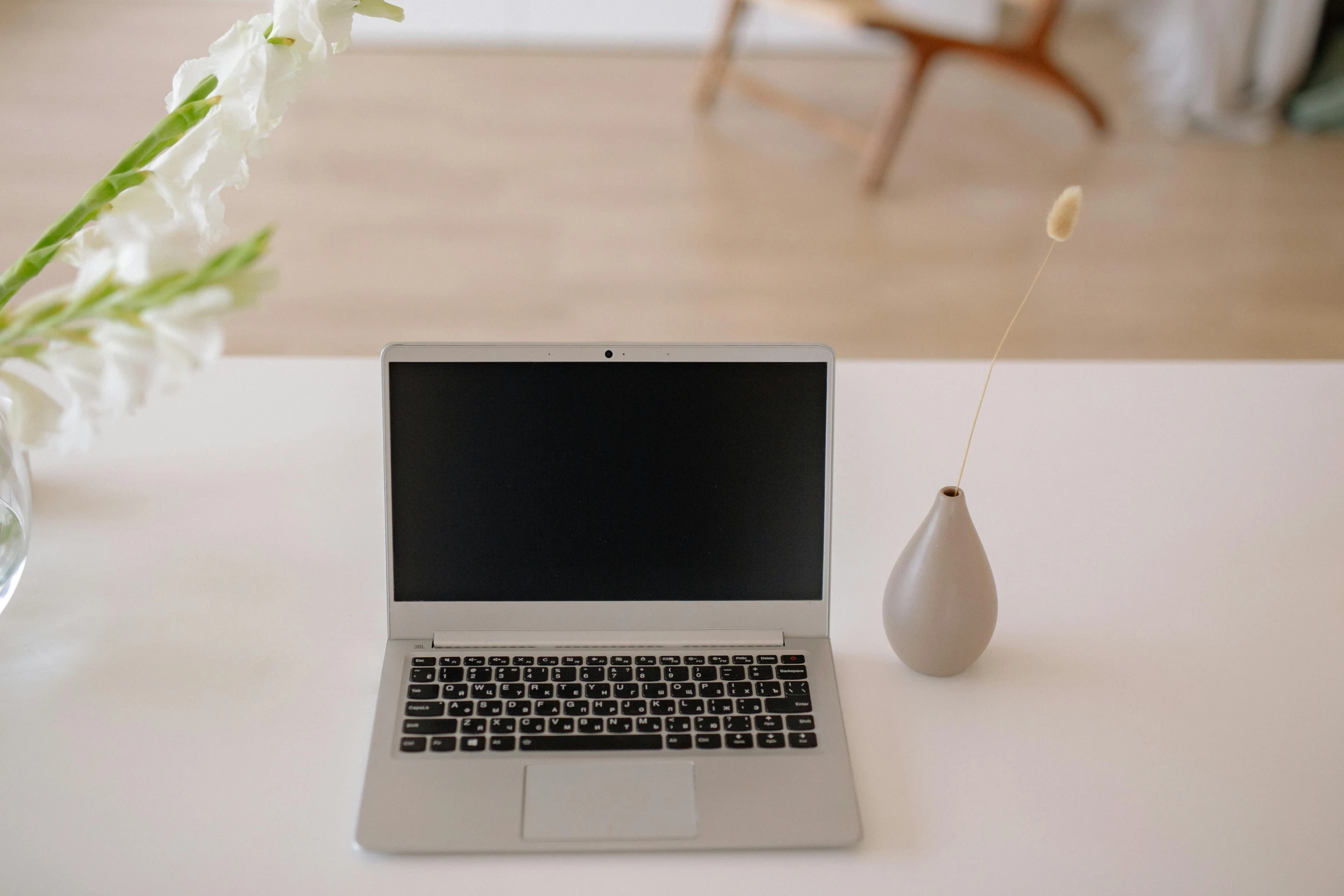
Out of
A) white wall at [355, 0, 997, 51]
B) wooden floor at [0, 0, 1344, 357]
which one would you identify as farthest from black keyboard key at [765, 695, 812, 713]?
white wall at [355, 0, 997, 51]

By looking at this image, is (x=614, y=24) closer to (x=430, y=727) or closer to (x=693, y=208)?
(x=693, y=208)

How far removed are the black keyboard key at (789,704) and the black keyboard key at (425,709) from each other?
0.66ft

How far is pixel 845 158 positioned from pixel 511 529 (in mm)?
2676

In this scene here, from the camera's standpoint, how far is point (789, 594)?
826 millimetres

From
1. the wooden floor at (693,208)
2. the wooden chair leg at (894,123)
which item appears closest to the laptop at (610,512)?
the wooden floor at (693,208)

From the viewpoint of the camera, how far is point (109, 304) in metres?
0.48

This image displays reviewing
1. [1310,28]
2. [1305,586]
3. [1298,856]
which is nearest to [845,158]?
[1310,28]

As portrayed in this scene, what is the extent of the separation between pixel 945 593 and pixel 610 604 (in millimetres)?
221

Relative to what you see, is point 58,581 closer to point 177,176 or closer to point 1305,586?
point 177,176

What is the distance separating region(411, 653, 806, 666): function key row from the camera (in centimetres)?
79

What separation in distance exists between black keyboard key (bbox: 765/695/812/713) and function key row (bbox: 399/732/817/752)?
0.9 inches

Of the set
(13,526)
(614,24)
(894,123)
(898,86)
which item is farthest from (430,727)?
(614,24)

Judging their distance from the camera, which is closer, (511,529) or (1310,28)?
(511,529)

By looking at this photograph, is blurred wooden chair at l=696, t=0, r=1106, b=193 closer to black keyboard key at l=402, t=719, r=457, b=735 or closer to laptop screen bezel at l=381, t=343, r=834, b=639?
laptop screen bezel at l=381, t=343, r=834, b=639
